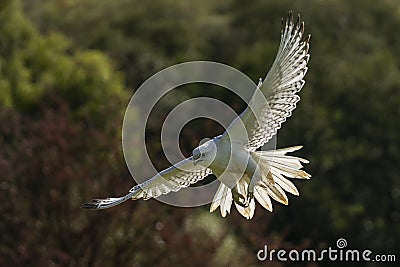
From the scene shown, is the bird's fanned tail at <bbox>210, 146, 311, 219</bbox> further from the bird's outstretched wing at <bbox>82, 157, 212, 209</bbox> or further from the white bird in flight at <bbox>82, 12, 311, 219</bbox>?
the bird's outstretched wing at <bbox>82, 157, 212, 209</bbox>

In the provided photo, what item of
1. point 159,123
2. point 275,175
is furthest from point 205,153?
point 159,123

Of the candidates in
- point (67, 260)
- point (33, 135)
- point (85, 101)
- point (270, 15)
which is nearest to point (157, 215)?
point (67, 260)

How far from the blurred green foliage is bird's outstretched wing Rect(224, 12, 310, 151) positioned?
263 inches

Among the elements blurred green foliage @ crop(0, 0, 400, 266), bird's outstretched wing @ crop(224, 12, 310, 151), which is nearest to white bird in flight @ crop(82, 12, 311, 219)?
bird's outstretched wing @ crop(224, 12, 310, 151)

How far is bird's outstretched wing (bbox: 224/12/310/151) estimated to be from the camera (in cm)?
499

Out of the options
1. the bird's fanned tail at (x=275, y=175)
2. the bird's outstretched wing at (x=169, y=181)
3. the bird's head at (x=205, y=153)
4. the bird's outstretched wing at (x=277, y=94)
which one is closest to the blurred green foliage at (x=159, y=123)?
the bird's outstretched wing at (x=169, y=181)

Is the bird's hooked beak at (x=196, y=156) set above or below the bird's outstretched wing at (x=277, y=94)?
below

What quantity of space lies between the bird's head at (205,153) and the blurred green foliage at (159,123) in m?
6.82

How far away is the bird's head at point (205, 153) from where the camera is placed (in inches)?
187

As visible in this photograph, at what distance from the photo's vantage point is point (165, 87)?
826 inches

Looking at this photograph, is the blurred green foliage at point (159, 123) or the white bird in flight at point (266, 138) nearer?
the white bird in flight at point (266, 138)

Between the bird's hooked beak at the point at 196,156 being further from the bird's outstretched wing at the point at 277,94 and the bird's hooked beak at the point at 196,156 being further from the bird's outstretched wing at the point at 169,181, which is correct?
the bird's outstretched wing at the point at 169,181

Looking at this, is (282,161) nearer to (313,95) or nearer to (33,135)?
(33,135)

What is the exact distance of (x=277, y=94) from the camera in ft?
16.6
